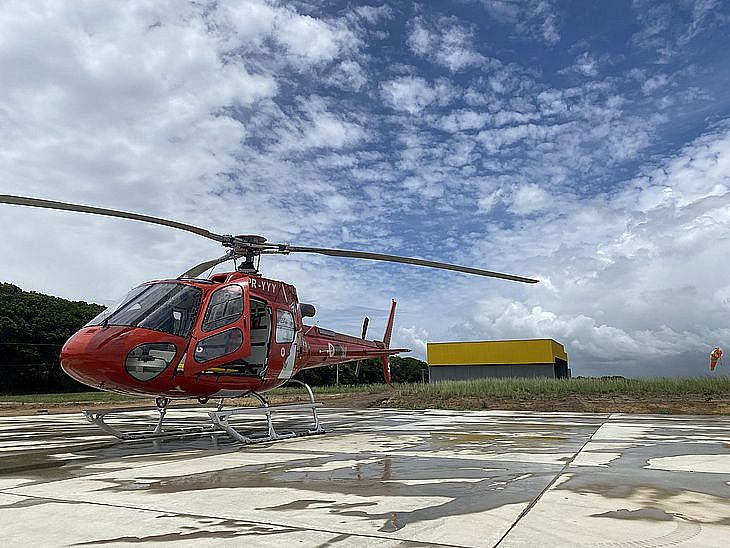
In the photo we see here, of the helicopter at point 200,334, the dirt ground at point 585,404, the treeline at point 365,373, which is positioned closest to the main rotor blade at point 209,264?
the helicopter at point 200,334

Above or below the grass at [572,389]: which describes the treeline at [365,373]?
above

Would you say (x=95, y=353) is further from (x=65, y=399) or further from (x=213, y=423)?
(x=65, y=399)

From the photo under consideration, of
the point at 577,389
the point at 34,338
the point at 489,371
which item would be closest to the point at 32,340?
the point at 34,338

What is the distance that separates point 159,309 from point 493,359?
38.3m

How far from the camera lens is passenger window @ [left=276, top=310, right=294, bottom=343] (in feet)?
36.3

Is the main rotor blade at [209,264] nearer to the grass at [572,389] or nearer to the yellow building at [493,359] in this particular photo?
the grass at [572,389]

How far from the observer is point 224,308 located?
9.65 meters

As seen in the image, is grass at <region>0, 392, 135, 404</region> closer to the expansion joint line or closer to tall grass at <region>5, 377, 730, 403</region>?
tall grass at <region>5, 377, 730, 403</region>

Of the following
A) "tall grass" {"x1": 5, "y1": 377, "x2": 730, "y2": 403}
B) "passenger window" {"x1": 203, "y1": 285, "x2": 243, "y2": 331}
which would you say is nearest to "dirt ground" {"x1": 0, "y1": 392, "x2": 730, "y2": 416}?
"tall grass" {"x1": 5, "y1": 377, "x2": 730, "y2": 403}

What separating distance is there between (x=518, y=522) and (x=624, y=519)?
81cm

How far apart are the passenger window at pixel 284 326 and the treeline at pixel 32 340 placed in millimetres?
34797

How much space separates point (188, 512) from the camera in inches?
175

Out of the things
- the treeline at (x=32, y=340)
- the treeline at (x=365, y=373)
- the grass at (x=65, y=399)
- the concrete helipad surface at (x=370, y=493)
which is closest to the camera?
the concrete helipad surface at (x=370, y=493)

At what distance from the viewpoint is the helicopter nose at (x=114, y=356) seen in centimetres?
810
